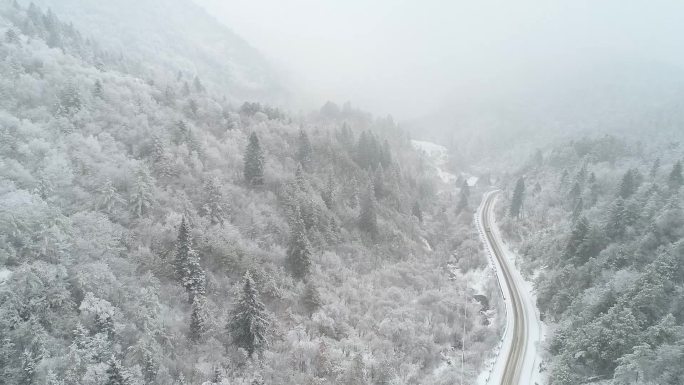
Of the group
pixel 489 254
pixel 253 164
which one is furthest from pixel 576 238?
pixel 253 164

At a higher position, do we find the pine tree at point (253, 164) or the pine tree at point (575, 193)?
the pine tree at point (575, 193)

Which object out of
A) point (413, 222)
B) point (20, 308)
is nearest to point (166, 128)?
point (20, 308)

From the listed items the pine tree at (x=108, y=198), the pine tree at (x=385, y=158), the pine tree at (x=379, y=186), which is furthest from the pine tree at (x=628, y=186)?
the pine tree at (x=108, y=198)

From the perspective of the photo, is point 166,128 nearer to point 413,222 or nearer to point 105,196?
point 105,196

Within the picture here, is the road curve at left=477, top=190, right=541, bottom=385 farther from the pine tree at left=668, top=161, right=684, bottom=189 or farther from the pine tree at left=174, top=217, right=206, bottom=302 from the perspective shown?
the pine tree at left=174, top=217, right=206, bottom=302

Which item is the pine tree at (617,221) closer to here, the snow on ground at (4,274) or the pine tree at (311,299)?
the pine tree at (311,299)
